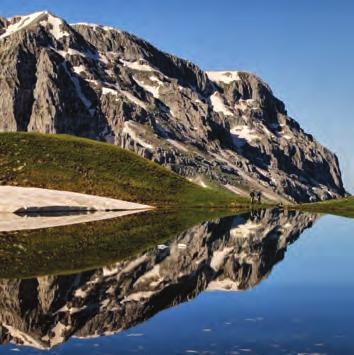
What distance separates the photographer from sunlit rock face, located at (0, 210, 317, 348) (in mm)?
22766

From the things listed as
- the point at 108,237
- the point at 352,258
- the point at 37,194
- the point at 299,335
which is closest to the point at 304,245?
the point at 352,258

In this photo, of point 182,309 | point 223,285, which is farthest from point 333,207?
point 182,309

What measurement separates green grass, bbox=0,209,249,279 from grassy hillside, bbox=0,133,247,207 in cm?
5851

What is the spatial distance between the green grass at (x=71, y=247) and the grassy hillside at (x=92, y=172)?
192 feet

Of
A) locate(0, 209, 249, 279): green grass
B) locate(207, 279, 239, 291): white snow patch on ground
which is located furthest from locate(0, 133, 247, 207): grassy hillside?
locate(207, 279, 239, 291): white snow patch on ground

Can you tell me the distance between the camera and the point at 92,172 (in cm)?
13625

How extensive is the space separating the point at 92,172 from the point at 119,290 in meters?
109

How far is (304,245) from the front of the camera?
5616 cm

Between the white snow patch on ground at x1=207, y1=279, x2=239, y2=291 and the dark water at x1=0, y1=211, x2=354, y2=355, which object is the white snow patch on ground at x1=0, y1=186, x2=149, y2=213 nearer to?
the dark water at x1=0, y1=211, x2=354, y2=355

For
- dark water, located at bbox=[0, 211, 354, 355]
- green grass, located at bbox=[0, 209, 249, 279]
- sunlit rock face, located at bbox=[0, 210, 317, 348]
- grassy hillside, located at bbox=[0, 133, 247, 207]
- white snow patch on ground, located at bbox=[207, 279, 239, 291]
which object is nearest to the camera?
dark water, located at bbox=[0, 211, 354, 355]

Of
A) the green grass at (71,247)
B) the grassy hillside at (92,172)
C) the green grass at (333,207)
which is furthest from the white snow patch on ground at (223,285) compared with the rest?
the green grass at (333,207)

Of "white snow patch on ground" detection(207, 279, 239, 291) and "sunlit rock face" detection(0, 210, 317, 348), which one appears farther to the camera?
"white snow patch on ground" detection(207, 279, 239, 291)

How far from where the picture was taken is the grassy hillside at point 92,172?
12531 centimetres

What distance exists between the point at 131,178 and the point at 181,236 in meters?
82.1
